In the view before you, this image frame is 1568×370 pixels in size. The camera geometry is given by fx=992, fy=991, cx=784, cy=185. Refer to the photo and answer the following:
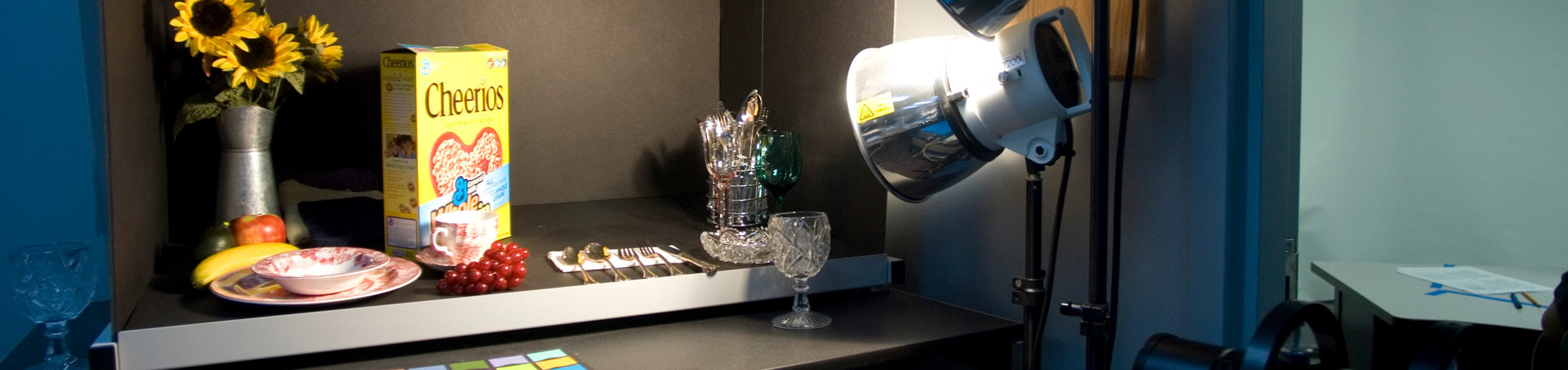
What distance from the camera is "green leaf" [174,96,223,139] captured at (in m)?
1.29

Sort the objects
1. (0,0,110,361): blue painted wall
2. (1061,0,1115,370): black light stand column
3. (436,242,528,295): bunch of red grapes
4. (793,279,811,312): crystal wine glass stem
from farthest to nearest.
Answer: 1. (0,0,110,361): blue painted wall
2. (793,279,811,312): crystal wine glass stem
3. (436,242,528,295): bunch of red grapes
4. (1061,0,1115,370): black light stand column

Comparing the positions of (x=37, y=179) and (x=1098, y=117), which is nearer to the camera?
(x=1098, y=117)

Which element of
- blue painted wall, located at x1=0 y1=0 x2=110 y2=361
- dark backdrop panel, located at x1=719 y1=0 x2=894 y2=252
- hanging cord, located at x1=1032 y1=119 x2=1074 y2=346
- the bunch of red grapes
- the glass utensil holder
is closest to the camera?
hanging cord, located at x1=1032 y1=119 x2=1074 y2=346

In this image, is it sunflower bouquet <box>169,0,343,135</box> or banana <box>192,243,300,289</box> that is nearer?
banana <box>192,243,300,289</box>

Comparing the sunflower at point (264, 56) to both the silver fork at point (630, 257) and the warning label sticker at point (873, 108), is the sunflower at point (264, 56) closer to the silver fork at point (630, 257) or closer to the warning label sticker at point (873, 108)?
the silver fork at point (630, 257)

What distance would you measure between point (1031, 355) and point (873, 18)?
0.60 metres

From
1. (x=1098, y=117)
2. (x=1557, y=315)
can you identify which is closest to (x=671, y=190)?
(x=1098, y=117)

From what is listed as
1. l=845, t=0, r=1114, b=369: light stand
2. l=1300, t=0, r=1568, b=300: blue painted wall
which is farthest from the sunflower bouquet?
l=1300, t=0, r=1568, b=300: blue painted wall

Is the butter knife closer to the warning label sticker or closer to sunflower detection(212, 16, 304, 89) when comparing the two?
the warning label sticker

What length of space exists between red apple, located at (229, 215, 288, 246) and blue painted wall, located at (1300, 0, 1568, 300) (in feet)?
4.30

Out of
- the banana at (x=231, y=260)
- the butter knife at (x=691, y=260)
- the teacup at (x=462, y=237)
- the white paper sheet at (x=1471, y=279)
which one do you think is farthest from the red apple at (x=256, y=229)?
the white paper sheet at (x=1471, y=279)

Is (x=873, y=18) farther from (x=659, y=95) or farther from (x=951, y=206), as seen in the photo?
(x=659, y=95)

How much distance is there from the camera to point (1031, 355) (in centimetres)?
104

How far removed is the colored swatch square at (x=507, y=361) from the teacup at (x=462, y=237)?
15 cm
